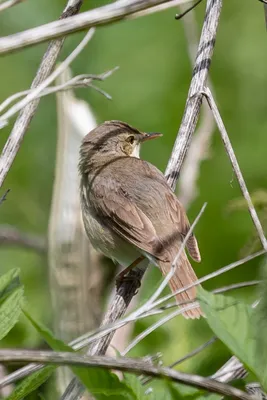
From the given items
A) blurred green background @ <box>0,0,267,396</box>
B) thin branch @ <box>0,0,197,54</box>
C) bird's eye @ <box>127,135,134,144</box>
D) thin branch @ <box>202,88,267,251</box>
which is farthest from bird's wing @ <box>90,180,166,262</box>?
thin branch @ <box>0,0,197,54</box>

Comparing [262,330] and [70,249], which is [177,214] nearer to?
[70,249]

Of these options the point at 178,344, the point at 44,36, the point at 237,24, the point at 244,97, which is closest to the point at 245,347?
the point at 44,36

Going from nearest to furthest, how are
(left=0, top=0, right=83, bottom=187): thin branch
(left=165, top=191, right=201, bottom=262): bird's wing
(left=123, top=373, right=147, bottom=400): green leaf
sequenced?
1. (left=123, top=373, right=147, bottom=400): green leaf
2. (left=0, top=0, right=83, bottom=187): thin branch
3. (left=165, top=191, right=201, bottom=262): bird's wing

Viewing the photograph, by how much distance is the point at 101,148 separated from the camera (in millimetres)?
4426

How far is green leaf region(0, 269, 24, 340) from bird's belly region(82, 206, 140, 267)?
1445mm

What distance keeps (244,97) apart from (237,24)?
690 mm

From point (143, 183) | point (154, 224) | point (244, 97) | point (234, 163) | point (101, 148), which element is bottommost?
point (234, 163)

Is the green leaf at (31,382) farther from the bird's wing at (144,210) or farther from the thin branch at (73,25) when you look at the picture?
the bird's wing at (144,210)

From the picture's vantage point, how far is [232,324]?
6.19 ft

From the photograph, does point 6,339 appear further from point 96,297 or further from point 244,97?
point 244,97

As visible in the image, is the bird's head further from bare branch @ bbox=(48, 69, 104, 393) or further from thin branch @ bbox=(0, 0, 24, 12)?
thin branch @ bbox=(0, 0, 24, 12)

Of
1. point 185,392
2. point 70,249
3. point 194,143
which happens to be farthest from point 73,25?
point 194,143

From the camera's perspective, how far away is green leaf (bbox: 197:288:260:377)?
1854 mm

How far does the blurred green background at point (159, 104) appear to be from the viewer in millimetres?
5562
